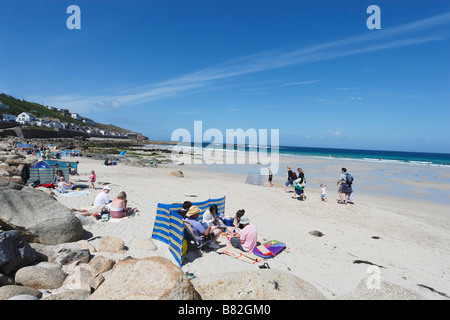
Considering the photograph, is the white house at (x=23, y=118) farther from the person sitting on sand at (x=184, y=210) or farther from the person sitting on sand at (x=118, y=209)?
the person sitting on sand at (x=184, y=210)

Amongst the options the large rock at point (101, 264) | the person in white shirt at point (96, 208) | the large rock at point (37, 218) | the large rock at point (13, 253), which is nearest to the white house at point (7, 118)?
the person in white shirt at point (96, 208)

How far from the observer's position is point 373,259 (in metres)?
6.34

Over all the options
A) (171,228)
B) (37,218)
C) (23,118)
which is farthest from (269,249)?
(23,118)

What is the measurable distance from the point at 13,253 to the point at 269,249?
5241mm

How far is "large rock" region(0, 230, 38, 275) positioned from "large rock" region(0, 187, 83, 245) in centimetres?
91

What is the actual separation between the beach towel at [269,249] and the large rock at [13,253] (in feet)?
15.2

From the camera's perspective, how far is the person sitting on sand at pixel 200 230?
6.10 m

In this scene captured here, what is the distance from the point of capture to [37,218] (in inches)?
215

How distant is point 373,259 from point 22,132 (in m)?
82.2

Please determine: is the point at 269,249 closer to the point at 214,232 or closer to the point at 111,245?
the point at 214,232

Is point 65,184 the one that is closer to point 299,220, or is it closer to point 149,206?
point 149,206
